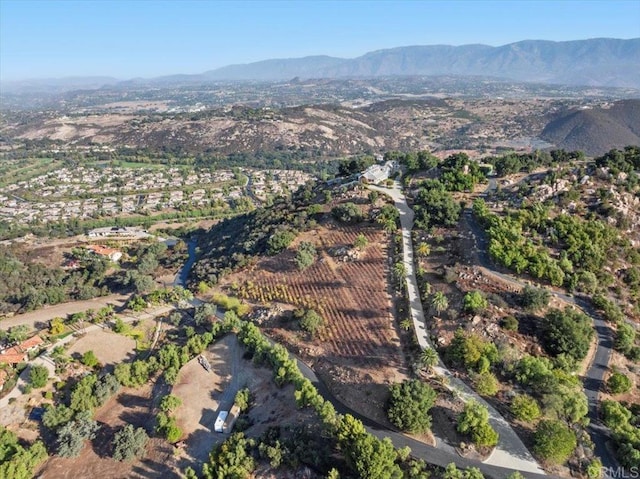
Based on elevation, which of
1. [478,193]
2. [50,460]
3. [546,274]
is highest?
[478,193]

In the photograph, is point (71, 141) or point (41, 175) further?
point (71, 141)

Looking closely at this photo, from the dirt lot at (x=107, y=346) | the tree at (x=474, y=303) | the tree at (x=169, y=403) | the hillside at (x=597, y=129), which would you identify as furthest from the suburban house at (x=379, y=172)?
the hillside at (x=597, y=129)

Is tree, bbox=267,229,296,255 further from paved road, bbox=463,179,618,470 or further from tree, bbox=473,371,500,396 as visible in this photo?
tree, bbox=473,371,500,396

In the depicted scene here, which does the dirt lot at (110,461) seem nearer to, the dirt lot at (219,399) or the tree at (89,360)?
the dirt lot at (219,399)

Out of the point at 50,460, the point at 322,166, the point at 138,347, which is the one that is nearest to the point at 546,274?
the point at 138,347

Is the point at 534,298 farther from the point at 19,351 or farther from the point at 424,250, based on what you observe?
the point at 19,351

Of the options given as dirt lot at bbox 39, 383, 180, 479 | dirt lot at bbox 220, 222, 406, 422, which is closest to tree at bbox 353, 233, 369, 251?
dirt lot at bbox 220, 222, 406, 422

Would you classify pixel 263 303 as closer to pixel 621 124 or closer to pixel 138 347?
pixel 138 347
